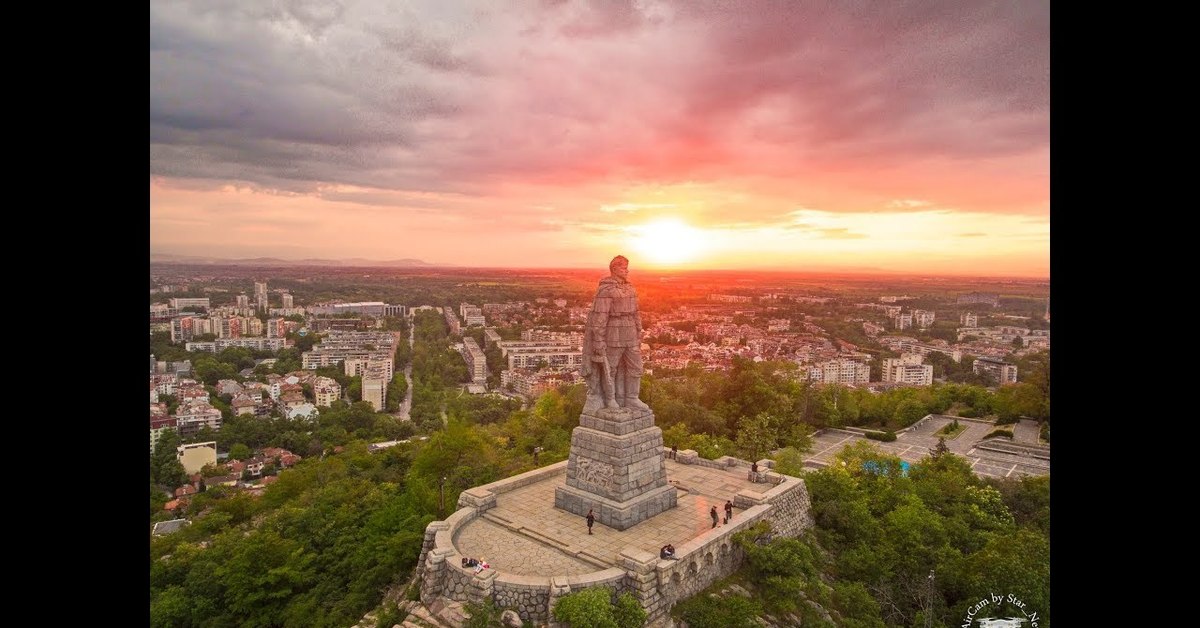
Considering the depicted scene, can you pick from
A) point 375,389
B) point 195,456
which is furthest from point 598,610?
point 375,389

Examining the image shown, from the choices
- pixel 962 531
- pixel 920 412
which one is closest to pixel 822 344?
pixel 920 412

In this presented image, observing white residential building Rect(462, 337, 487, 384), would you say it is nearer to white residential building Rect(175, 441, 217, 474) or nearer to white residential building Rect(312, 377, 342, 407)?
white residential building Rect(312, 377, 342, 407)

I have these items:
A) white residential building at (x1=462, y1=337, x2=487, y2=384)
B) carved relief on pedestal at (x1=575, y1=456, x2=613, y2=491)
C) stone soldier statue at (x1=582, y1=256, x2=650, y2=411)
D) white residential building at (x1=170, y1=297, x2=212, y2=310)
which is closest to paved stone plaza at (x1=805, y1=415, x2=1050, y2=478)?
stone soldier statue at (x1=582, y1=256, x2=650, y2=411)

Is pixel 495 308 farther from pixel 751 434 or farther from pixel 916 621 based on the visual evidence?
pixel 916 621

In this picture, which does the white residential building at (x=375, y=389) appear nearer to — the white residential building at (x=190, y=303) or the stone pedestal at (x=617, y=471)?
the white residential building at (x=190, y=303)

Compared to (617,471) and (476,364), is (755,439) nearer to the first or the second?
(617,471)
